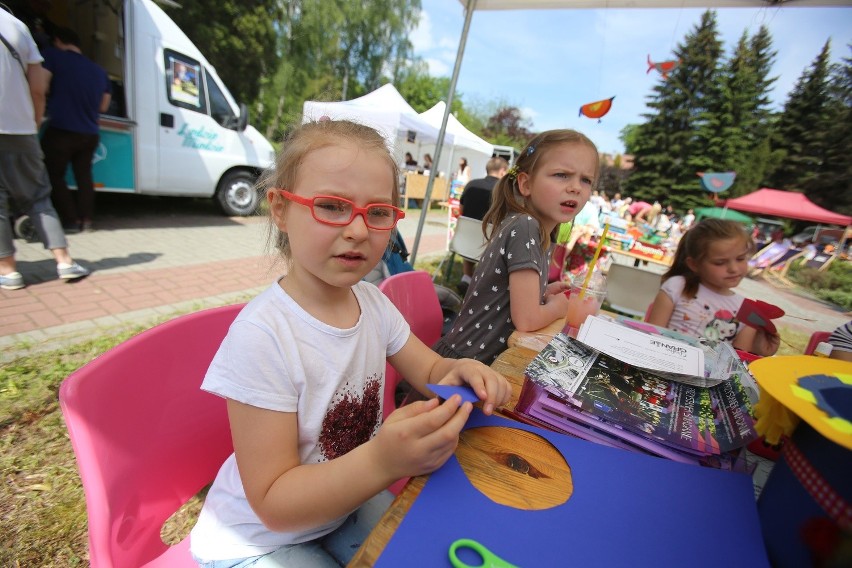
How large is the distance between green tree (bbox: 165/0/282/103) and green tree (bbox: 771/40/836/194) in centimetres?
3001

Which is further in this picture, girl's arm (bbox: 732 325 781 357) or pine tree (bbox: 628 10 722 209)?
pine tree (bbox: 628 10 722 209)

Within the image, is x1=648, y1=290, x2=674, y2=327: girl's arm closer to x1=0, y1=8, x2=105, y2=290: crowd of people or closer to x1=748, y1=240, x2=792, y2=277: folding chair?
x1=0, y1=8, x2=105, y2=290: crowd of people

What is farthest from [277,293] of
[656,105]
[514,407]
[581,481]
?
[656,105]

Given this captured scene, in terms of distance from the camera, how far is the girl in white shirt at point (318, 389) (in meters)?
0.68

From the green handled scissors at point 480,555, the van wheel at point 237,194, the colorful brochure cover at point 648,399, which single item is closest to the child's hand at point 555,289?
the colorful brochure cover at point 648,399

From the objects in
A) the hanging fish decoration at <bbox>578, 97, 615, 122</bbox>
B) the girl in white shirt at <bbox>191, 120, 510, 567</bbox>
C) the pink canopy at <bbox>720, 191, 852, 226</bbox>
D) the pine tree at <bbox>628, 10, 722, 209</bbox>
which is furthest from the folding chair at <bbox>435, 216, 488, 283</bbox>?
the pine tree at <bbox>628, 10, 722, 209</bbox>

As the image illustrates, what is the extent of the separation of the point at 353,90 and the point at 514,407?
97.7 feet

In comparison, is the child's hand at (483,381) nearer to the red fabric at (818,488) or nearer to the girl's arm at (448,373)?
the girl's arm at (448,373)

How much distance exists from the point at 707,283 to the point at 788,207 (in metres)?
25.6

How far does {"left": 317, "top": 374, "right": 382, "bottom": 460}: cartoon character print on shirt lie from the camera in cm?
94

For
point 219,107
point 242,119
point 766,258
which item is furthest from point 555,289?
point 766,258

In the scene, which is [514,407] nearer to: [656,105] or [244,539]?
[244,539]

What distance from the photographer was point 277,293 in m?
0.94

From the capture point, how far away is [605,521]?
1.90 feet
